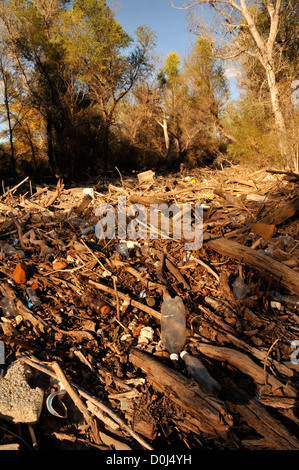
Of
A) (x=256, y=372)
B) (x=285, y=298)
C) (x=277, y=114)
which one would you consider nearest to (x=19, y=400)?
(x=256, y=372)

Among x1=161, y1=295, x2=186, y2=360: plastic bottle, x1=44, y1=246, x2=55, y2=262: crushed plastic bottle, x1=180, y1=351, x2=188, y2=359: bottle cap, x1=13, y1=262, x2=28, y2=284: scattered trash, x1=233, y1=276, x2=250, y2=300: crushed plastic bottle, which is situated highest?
x1=44, y1=246, x2=55, y2=262: crushed plastic bottle

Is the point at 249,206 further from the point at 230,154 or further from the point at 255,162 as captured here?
the point at 230,154

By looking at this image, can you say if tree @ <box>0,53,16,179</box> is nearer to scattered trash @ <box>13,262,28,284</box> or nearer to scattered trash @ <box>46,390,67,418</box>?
scattered trash @ <box>13,262,28,284</box>

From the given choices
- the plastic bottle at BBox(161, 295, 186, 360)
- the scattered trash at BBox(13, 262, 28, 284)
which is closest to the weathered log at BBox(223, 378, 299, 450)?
the plastic bottle at BBox(161, 295, 186, 360)

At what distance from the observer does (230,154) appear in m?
12.6

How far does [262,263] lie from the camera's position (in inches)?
107

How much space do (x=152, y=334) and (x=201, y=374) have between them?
0.49 metres

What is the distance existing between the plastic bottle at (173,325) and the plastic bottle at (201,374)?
11cm

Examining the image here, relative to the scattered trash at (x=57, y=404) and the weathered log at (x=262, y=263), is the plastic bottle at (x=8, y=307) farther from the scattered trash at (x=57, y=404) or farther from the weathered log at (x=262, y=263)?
the weathered log at (x=262, y=263)

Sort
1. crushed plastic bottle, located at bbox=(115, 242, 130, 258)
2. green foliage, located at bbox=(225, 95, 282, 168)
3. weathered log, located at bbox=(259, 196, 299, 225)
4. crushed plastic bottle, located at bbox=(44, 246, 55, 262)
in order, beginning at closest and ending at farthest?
crushed plastic bottle, located at bbox=(44, 246, 55, 262) → crushed plastic bottle, located at bbox=(115, 242, 130, 258) → weathered log, located at bbox=(259, 196, 299, 225) → green foliage, located at bbox=(225, 95, 282, 168)

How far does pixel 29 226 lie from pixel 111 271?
1.74m

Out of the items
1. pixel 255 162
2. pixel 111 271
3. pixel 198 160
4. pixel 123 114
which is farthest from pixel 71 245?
pixel 198 160

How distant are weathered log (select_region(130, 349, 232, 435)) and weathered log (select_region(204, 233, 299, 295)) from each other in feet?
4.75

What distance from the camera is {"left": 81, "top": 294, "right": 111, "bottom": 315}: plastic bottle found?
94.1 inches
